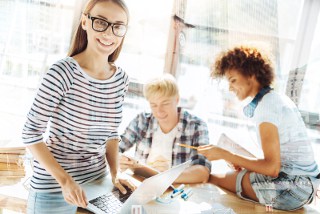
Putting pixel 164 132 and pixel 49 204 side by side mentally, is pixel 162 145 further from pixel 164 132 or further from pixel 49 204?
pixel 49 204

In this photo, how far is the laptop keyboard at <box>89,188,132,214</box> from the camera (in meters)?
0.77

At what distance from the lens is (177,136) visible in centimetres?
128

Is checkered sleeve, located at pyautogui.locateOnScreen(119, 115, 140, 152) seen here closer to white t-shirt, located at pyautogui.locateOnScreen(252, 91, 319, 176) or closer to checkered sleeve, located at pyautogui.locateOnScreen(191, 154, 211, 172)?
checkered sleeve, located at pyautogui.locateOnScreen(191, 154, 211, 172)

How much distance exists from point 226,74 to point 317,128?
339 millimetres

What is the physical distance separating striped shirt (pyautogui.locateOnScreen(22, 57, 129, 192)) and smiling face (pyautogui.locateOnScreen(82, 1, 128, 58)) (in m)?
0.07

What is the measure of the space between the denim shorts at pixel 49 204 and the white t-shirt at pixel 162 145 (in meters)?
0.55

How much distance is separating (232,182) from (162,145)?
0.31 m

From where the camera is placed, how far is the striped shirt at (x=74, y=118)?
25.7 inches

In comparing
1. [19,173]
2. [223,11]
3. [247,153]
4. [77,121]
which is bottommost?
[19,173]

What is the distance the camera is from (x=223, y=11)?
1.11 m

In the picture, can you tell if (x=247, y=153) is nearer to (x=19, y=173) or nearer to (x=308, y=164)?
(x=308, y=164)

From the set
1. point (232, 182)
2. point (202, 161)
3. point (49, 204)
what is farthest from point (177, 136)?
point (49, 204)

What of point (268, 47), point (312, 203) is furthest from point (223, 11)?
point (312, 203)

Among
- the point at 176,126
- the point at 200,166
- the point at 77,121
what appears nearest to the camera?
the point at 77,121
